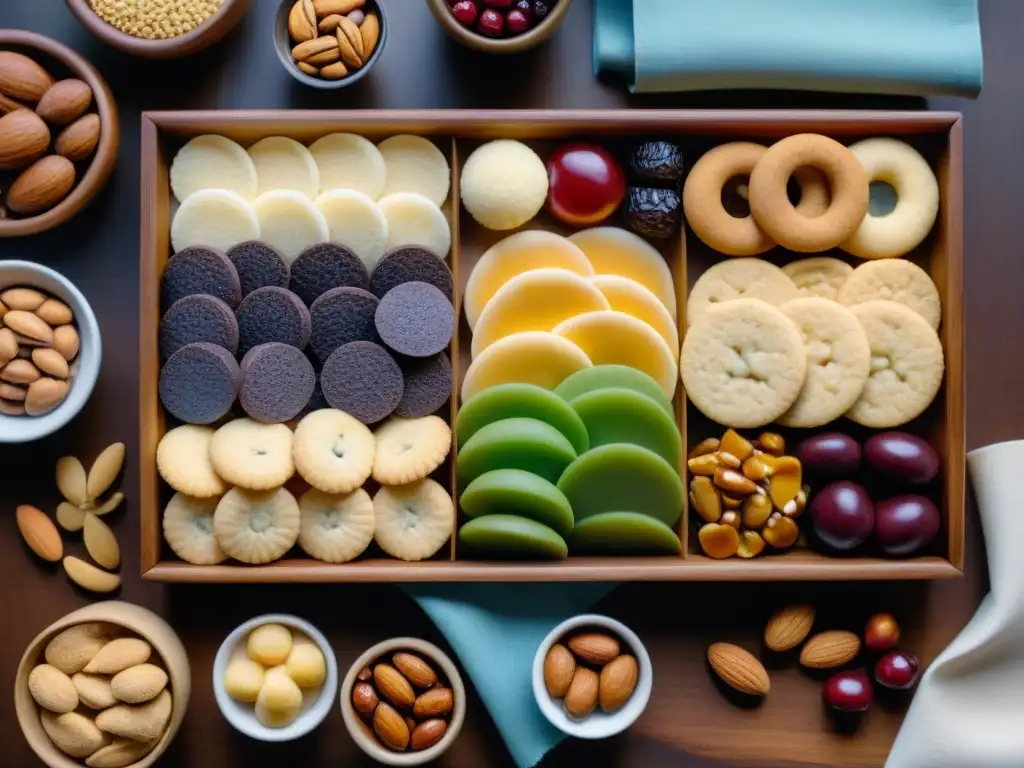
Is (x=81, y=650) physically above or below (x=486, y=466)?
below

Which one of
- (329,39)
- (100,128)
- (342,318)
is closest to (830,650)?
(342,318)

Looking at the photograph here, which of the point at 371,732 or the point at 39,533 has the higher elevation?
the point at 39,533

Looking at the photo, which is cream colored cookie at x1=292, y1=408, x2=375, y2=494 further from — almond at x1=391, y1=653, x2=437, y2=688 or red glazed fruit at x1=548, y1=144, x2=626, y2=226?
red glazed fruit at x1=548, y1=144, x2=626, y2=226

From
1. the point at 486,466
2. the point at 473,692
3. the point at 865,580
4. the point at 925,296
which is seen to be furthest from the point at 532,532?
the point at 925,296

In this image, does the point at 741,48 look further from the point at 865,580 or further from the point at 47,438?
the point at 47,438

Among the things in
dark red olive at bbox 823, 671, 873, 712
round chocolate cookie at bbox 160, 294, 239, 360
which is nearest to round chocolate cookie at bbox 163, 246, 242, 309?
round chocolate cookie at bbox 160, 294, 239, 360

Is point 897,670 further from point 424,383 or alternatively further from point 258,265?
point 258,265
